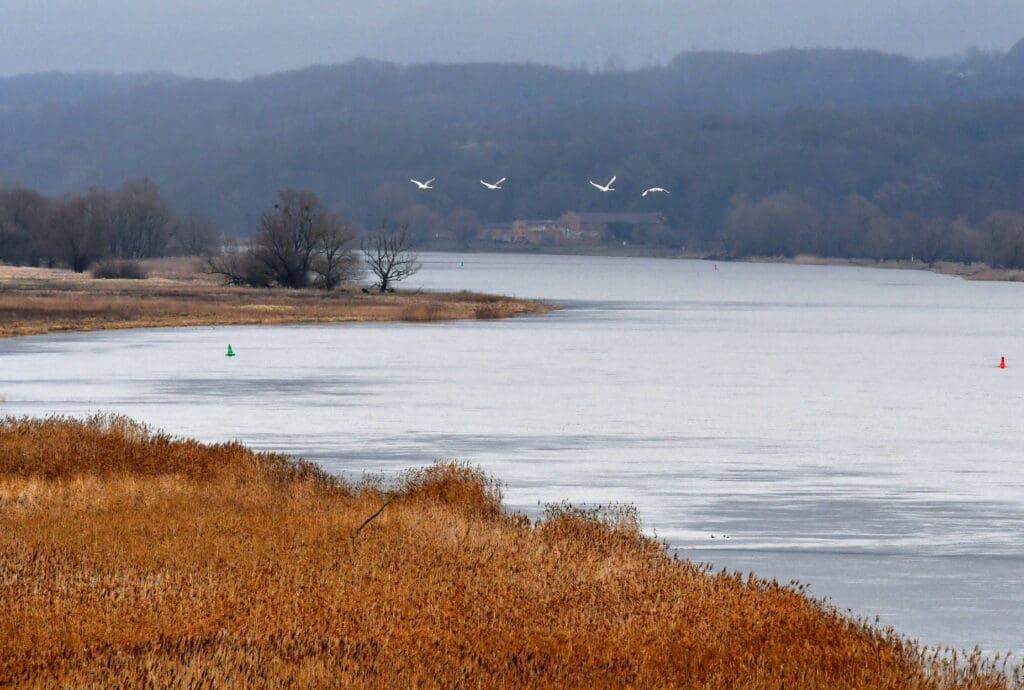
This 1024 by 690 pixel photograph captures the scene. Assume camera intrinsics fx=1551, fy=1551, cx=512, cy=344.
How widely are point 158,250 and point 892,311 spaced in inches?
4266

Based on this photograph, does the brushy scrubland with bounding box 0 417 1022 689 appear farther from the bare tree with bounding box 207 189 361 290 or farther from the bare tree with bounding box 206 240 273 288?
the bare tree with bounding box 206 240 273 288

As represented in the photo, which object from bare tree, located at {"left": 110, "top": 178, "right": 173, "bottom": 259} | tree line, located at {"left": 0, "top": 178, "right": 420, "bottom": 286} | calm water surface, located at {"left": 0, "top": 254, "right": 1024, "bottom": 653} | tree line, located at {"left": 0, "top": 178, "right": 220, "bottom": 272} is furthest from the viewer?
bare tree, located at {"left": 110, "top": 178, "right": 173, "bottom": 259}

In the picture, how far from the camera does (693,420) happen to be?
1339 inches

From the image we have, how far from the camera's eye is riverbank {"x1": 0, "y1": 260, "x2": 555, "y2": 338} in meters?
71.2

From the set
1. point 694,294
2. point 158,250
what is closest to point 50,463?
point 694,294

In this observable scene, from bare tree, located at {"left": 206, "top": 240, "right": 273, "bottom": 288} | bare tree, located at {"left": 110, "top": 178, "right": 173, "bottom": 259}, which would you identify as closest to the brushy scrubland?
bare tree, located at {"left": 206, "top": 240, "right": 273, "bottom": 288}

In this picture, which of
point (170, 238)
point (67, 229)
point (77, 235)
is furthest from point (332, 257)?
point (170, 238)

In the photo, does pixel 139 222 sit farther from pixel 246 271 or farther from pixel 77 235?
pixel 246 271

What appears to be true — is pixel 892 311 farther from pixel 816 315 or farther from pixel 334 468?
pixel 334 468

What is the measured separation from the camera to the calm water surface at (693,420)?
59.3 feet

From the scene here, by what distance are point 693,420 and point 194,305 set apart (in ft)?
173

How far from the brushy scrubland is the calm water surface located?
1.95 m

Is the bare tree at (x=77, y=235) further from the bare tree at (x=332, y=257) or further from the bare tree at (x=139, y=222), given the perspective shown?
the bare tree at (x=332, y=257)

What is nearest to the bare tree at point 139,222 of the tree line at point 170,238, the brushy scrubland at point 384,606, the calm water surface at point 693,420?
the tree line at point 170,238
